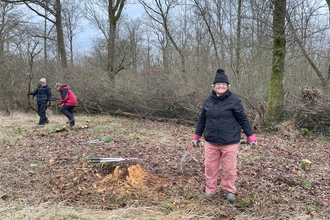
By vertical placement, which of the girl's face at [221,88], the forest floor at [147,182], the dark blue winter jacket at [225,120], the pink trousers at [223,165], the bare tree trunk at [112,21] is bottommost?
the forest floor at [147,182]

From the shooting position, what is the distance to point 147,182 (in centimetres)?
406

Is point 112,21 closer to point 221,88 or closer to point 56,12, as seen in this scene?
point 56,12

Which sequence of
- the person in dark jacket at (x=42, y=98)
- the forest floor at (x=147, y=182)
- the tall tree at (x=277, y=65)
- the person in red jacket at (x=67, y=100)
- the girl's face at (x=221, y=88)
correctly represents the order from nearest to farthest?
the forest floor at (x=147, y=182) → the girl's face at (x=221, y=88) → the tall tree at (x=277, y=65) → the person in red jacket at (x=67, y=100) → the person in dark jacket at (x=42, y=98)

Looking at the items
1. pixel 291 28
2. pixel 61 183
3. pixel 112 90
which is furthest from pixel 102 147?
pixel 291 28

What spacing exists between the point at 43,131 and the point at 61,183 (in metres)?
4.54

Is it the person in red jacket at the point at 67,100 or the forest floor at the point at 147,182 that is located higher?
the person in red jacket at the point at 67,100

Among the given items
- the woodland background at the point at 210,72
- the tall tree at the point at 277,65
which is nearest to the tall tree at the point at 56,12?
the woodland background at the point at 210,72

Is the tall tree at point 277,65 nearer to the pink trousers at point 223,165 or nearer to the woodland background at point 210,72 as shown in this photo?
the woodland background at point 210,72

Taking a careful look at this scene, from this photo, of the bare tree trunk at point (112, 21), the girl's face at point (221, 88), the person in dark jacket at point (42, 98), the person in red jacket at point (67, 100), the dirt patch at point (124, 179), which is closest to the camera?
the girl's face at point (221, 88)

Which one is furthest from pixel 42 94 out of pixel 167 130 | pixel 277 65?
pixel 277 65

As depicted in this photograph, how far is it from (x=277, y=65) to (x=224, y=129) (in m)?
5.56

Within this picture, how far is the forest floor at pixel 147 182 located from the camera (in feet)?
11.0

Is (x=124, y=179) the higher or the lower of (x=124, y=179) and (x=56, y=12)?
the lower

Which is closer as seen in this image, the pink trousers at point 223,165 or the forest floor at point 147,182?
the forest floor at point 147,182
